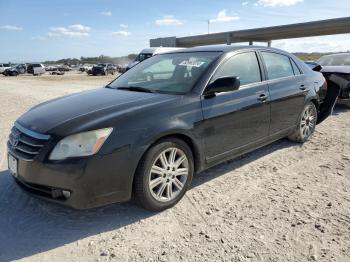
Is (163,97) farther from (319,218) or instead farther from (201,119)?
(319,218)

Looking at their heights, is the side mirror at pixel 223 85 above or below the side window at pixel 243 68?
below

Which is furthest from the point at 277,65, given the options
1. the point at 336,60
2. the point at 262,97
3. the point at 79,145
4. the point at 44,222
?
the point at 336,60

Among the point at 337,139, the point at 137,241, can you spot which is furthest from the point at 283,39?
the point at 137,241

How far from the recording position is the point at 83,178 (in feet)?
9.56

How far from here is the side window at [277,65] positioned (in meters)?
4.83

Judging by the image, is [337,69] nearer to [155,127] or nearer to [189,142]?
[189,142]

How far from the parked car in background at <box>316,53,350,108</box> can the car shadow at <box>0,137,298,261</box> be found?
17.3 ft

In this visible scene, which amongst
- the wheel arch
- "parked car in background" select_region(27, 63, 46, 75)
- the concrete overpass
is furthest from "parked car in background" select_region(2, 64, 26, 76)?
the wheel arch

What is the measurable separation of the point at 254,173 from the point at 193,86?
57.5 inches

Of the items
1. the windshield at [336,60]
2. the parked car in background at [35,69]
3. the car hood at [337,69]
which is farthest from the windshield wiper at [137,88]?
the parked car in background at [35,69]

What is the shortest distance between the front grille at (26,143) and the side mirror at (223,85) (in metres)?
1.77

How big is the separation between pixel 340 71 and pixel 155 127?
6739 millimetres

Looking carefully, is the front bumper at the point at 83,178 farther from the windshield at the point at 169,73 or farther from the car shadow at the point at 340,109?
the car shadow at the point at 340,109

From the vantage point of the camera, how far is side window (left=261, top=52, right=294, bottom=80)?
4832mm
